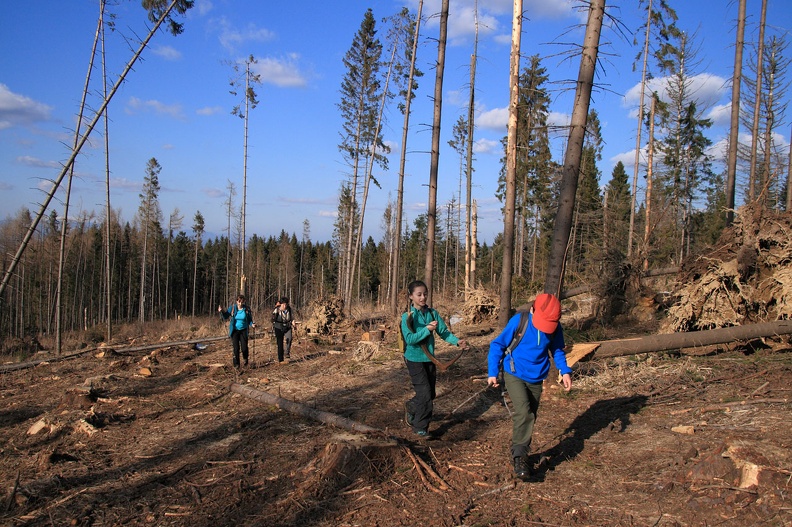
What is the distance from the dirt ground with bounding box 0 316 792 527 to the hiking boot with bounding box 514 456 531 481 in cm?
7

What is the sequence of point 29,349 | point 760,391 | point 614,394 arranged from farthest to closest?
1. point 29,349
2. point 614,394
3. point 760,391

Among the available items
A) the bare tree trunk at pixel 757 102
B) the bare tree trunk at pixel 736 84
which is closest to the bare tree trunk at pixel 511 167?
the bare tree trunk at pixel 736 84

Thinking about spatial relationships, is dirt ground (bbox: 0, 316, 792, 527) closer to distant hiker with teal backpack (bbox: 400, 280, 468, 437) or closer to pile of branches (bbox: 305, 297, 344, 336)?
distant hiker with teal backpack (bbox: 400, 280, 468, 437)

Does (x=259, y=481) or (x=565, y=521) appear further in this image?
(x=259, y=481)

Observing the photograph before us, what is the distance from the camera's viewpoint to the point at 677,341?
7.44 m

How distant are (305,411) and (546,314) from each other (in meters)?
4.04

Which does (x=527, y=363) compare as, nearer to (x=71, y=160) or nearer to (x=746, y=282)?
(x=746, y=282)

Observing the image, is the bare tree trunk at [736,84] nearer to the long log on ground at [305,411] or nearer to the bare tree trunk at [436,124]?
the bare tree trunk at [436,124]

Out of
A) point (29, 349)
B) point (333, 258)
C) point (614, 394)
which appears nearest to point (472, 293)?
point (614, 394)

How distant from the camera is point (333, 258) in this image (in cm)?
6812

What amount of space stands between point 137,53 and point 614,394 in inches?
440

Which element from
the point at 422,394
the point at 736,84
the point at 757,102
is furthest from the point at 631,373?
the point at 757,102

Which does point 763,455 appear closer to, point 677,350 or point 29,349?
point 677,350

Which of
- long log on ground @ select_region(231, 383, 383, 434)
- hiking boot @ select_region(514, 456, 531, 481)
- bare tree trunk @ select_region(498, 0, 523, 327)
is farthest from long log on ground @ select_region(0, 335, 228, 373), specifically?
hiking boot @ select_region(514, 456, 531, 481)
